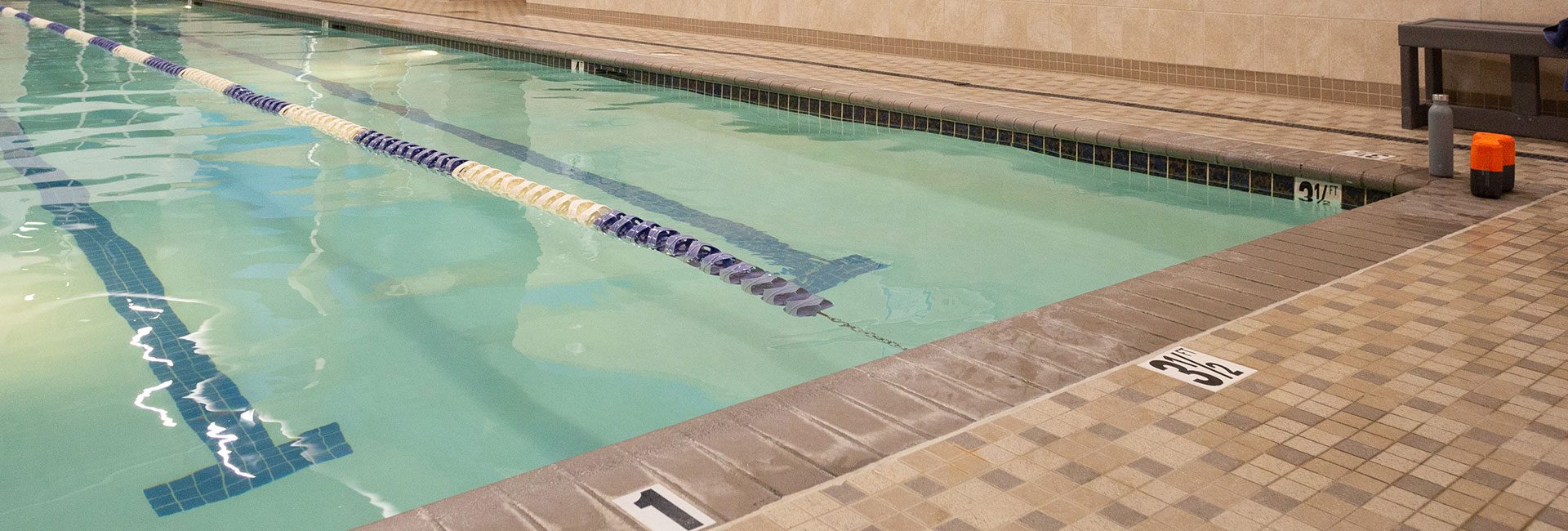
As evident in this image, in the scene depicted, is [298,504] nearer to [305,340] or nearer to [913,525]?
[305,340]

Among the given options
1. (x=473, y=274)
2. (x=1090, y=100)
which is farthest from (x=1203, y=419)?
(x=1090, y=100)

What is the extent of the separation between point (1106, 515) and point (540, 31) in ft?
31.5

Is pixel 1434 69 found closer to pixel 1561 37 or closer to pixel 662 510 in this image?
pixel 1561 37

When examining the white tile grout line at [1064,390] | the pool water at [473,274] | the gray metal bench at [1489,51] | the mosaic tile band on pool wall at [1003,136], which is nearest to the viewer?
the white tile grout line at [1064,390]

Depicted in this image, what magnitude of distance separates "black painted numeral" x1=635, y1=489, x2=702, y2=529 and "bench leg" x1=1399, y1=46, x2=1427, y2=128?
447cm

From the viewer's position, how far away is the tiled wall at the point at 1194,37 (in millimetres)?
5516

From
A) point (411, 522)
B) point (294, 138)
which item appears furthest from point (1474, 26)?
point (294, 138)

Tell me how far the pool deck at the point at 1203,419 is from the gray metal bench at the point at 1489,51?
137cm

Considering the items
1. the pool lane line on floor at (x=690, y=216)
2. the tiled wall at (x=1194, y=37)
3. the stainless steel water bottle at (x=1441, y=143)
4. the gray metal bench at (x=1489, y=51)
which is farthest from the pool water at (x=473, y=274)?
the tiled wall at (x=1194, y=37)

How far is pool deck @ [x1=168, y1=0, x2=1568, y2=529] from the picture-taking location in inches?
75.9

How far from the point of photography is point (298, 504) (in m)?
2.57

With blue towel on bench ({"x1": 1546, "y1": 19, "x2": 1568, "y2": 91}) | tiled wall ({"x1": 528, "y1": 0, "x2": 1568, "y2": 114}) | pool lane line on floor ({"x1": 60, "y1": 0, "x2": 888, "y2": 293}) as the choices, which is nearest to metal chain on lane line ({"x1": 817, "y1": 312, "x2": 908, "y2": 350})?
pool lane line on floor ({"x1": 60, "y1": 0, "x2": 888, "y2": 293})

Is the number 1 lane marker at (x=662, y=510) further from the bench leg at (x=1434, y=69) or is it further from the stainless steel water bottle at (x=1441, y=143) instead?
the bench leg at (x=1434, y=69)

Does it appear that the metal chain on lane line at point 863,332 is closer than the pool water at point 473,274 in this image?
No
